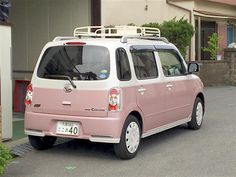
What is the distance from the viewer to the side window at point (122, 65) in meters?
7.03

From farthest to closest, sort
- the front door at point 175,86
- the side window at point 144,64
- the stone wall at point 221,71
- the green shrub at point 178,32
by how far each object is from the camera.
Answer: the stone wall at point 221,71 < the green shrub at point 178,32 < the front door at point 175,86 < the side window at point 144,64

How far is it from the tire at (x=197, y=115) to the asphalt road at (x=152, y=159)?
0.15 meters

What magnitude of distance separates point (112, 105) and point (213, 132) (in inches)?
127

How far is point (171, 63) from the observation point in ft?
28.9

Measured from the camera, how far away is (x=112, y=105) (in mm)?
6852

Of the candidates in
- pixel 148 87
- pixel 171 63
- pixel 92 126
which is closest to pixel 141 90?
pixel 148 87

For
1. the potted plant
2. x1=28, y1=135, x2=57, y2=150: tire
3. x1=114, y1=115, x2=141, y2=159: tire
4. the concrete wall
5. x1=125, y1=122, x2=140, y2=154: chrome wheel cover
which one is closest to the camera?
x1=114, y1=115, x2=141, y2=159: tire

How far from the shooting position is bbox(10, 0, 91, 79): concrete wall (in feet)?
45.3

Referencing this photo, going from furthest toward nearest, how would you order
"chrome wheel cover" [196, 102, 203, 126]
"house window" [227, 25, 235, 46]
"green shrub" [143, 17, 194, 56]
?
"house window" [227, 25, 235, 46] < "green shrub" [143, 17, 194, 56] < "chrome wheel cover" [196, 102, 203, 126]

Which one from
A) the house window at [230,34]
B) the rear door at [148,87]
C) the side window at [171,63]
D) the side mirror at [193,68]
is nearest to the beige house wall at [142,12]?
the house window at [230,34]

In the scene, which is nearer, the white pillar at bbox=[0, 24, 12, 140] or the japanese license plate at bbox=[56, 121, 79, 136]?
the japanese license plate at bbox=[56, 121, 79, 136]

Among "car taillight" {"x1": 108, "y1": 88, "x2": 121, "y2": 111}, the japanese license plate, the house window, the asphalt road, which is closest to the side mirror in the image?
the asphalt road

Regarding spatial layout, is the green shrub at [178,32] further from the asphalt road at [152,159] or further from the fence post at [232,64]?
the asphalt road at [152,159]

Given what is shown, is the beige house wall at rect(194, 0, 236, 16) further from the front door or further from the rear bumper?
the rear bumper
